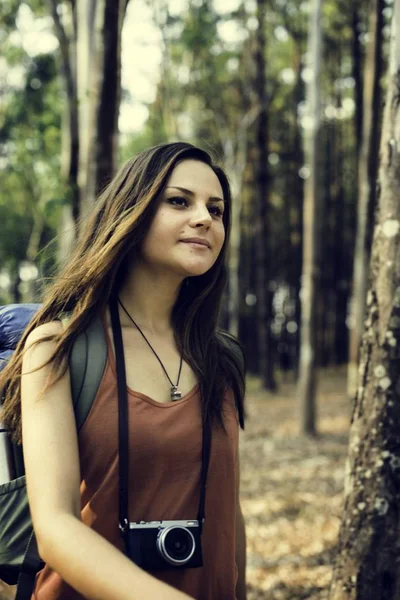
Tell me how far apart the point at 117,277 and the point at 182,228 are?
0.26m

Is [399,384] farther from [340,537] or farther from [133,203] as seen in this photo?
[133,203]

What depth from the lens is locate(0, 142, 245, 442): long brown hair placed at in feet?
6.01

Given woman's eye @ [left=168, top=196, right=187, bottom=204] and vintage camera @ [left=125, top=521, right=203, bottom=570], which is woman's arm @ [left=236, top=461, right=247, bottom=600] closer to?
vintage camera @ [left=125, top=521, right=203, bottom=570]

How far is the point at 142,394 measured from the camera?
1.82 metres

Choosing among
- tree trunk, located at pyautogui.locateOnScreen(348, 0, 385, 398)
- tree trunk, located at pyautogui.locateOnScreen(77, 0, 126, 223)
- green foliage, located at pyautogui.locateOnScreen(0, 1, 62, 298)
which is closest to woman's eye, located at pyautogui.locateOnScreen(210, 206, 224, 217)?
tree trunk, located at pyautogui.locateOnScreen(77, 0, 126, 223)

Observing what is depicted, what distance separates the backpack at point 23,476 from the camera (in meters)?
1.74

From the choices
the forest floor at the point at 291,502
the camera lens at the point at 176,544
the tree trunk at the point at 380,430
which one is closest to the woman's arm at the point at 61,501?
the camera lens at the point at 176,544

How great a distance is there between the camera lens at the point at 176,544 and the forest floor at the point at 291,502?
204 cm

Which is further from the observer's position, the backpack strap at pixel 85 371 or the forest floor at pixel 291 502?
the forest floor at pixel 291 502

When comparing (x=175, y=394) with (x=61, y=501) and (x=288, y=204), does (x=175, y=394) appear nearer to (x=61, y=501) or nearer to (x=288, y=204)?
(x=61, y=501)

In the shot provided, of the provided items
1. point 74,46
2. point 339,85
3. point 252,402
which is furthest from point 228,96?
point 74,46

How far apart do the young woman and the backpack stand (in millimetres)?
28

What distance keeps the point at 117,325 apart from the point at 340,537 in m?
1.29

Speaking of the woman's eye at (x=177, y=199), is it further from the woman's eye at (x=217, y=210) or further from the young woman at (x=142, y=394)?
the woman's eye at (x=217, y=210)
